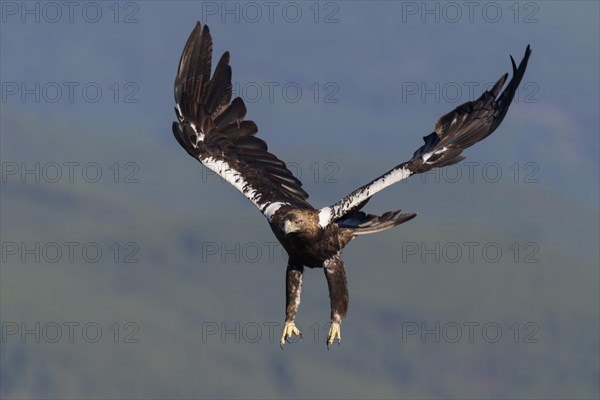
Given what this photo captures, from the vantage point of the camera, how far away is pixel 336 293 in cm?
3766

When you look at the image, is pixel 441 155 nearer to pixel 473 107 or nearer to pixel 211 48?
pixel 473 107

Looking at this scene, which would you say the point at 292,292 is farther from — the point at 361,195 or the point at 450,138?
the point at 450,138

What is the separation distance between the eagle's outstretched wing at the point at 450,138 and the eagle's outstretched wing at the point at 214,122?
139 inches

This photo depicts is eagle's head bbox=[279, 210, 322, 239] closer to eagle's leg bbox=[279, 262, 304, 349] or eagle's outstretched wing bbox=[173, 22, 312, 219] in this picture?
eagle's leg bbox=[279, 262, 304, 349]

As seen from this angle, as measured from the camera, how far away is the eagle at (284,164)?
3731 cm

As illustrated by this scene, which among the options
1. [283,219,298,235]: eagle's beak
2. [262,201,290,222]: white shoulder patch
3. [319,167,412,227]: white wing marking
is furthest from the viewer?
[262,201,290,222]: white shoulder patch

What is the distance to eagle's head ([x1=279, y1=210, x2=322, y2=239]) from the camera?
3688 cm

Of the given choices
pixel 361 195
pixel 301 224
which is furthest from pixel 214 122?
pixel 361 195

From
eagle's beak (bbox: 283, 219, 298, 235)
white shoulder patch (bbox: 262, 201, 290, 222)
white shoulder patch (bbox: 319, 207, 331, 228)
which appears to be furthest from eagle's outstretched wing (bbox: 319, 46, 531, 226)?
white shoulder patch (bbox: 262, 201, 290, 222)

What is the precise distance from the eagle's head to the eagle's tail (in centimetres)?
99

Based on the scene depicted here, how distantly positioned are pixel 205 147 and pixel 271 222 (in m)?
4.02

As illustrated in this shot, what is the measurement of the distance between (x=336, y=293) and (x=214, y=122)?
630cm

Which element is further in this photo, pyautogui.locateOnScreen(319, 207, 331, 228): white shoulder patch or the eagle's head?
pyautogui.locateOnScreen(319, 207, 331, 228): white shoulder patch

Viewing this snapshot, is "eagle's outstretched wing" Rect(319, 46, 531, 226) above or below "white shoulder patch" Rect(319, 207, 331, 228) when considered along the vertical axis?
above
